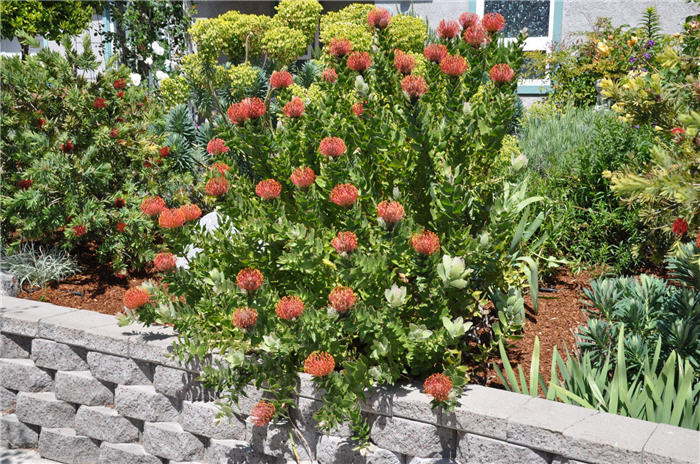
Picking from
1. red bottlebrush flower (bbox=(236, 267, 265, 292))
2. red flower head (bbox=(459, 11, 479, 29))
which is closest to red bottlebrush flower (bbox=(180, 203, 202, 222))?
red bottlebrush flower (bbox=(236, 267, 265, 292))

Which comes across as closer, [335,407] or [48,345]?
[335,407]

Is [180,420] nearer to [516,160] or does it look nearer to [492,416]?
[492,416]

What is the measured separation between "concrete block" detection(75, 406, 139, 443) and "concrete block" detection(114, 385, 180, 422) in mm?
83

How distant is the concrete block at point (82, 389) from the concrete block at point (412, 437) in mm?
1674

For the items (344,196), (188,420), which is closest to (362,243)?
(344,196)

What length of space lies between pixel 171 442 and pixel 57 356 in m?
0.90

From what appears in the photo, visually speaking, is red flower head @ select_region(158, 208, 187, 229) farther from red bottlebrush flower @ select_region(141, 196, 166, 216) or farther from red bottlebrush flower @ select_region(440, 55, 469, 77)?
red bottlebrush flower @ select_region(440, 55, 469, 77)

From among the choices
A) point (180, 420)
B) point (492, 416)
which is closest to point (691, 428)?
point (492, 416)

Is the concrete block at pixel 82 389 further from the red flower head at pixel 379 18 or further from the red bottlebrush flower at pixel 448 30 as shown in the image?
the red bottlebrush flower at pixel 448 30

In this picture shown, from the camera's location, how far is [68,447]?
3.75 metres

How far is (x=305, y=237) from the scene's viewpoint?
8.74ft

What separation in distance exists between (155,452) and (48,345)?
0.90m

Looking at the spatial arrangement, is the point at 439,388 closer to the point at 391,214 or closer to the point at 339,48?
the point at 391,214

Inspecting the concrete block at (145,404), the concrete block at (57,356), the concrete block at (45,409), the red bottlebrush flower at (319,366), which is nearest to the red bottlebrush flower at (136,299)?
the concrete block at (145,404)
